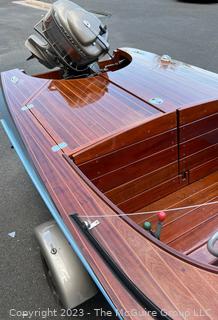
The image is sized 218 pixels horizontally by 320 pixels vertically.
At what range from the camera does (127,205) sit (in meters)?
2.12

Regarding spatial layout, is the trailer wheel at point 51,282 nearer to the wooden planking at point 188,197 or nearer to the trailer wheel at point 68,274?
the trailer wheel at point 68,274

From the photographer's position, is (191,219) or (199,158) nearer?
(191,219)

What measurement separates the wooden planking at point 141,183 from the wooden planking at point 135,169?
26 millimetres

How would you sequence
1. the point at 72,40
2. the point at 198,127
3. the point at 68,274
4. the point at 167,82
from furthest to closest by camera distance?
the point at 72,40
the point at 167,82
the point at 198,127
the point at 68,274

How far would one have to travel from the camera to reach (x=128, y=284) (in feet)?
4.04

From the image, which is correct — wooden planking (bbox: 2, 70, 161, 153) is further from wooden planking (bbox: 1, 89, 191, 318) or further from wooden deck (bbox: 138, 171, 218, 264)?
wooden deck (bbox: 138, 171, 218, 264)

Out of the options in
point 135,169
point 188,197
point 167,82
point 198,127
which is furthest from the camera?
point 167,82

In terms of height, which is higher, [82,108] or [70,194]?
[82,108]

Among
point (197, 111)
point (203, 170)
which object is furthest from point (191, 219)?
point (197, 111)

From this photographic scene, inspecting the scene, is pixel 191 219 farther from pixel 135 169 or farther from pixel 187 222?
pixel 135 169

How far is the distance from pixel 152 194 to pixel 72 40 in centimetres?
145

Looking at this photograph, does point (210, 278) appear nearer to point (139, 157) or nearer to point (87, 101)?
point (139, 157)

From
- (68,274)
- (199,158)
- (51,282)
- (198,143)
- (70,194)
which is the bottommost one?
(51,282)

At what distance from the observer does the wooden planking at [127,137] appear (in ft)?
6.10
